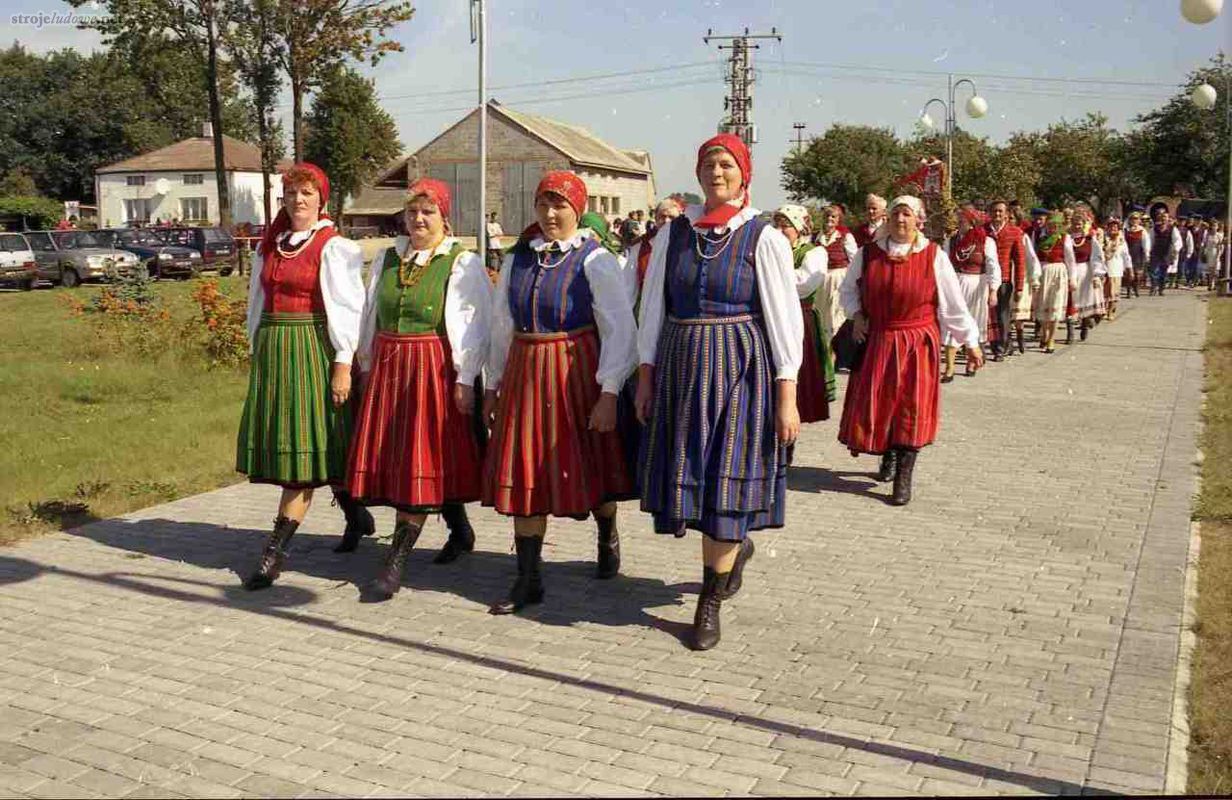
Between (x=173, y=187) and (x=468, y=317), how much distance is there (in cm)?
7738

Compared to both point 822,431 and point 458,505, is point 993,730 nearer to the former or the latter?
point 458,505

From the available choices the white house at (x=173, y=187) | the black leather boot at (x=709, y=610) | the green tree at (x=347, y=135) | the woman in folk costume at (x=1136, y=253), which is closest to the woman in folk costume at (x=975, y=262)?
the black leather boot at (x=709, y=610)

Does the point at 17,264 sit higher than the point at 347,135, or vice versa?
the point at 347,135

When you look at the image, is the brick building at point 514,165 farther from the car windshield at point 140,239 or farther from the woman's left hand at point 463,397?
the woman's left hand at point 463,397

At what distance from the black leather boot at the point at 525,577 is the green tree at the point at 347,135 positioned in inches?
2634

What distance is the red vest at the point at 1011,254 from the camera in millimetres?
15656

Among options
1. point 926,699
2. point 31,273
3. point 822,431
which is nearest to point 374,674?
point 926,699

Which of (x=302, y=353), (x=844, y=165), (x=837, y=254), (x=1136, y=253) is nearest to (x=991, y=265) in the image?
(x=837, y=254)

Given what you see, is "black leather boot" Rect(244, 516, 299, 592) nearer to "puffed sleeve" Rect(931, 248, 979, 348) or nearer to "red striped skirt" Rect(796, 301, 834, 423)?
"red striped skirt" Rect(796, 301, 834, 423)

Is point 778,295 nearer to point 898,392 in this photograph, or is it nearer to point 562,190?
point 562,190

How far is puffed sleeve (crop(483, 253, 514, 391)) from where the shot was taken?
602 centimetres

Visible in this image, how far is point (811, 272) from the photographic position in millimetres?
9883

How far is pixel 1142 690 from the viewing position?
16.4 ft

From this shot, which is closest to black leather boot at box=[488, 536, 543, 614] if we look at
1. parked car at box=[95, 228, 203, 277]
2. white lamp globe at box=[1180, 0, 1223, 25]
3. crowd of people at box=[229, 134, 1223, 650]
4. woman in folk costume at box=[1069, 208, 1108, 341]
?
crowd of people at box=[229, 134, 1223, 650]
